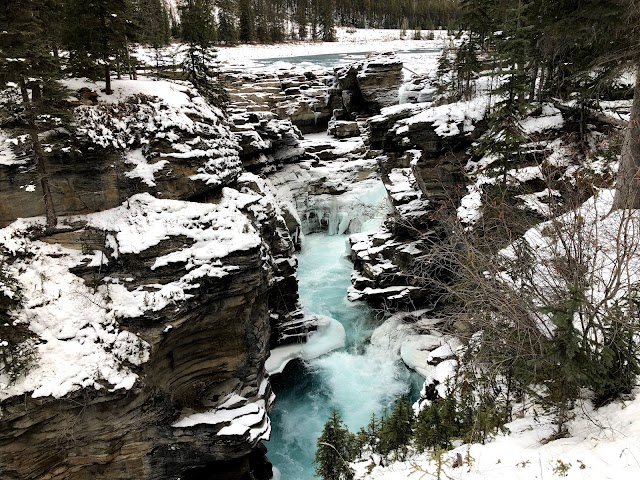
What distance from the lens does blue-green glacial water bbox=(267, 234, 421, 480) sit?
15148mm

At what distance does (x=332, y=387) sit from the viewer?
1752cm

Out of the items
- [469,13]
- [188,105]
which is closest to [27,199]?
[188,105]

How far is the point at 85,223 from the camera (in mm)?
13008

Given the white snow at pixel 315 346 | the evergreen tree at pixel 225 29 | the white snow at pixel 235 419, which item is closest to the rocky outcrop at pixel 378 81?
the white snow at pixel 315 346

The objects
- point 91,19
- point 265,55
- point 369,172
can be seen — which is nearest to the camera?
point 91,19

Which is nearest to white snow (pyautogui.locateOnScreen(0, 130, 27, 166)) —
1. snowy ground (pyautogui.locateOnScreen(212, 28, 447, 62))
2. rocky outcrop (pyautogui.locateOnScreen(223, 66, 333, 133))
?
rocky outcrop (pyautogui.locateOnScreen(223, 66, 333, 133))

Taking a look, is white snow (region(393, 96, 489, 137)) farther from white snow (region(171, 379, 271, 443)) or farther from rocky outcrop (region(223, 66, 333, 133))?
rocky outcrop (region(223, 66, 333, 133))

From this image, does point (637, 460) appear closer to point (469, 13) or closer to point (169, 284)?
point (169, 284)

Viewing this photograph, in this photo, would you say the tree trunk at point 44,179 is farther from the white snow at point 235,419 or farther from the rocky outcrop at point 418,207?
the rocky outcrop at point 418,207

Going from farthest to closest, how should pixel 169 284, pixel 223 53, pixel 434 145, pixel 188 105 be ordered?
pixel 223 53
pixel 434 145
pixel 188 105
pixel 169 284

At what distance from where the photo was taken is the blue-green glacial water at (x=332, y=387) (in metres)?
15.1

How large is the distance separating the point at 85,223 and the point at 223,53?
49527mm

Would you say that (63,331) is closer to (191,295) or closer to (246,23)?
(191,295)

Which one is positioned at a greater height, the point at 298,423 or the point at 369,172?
the point at 369,172
